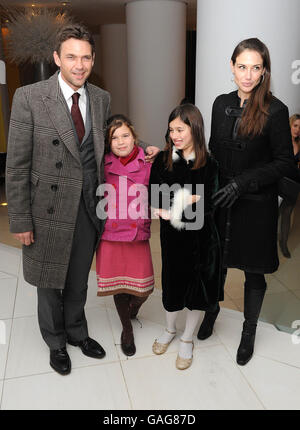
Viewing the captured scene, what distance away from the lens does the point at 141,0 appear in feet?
17.5

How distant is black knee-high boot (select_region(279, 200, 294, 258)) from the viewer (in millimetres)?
2301

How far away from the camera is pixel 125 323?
2104 millimetres

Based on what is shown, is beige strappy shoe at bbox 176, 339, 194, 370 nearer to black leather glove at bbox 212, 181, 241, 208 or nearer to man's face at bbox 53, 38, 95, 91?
black leather glove at bbox 212, 181, 241, 208

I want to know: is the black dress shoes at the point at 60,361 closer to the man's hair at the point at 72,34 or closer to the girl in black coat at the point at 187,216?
the girl in black coat at the point at 187,216

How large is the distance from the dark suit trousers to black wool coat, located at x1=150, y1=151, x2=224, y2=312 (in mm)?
360

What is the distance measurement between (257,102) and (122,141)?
606 mm

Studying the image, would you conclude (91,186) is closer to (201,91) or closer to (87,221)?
(87,221)

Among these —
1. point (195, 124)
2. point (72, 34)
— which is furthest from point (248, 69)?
point (72, 34)

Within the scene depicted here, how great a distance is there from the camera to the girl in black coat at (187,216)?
1.72m

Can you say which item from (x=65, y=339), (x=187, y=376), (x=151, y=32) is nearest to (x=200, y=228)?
(x=187, y=376)

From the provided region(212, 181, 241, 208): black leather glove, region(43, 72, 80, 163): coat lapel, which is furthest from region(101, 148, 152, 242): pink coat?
region(212, 181, 241, 208): black leather glove

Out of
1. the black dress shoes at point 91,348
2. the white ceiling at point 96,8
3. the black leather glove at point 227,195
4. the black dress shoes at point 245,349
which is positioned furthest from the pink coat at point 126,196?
the white ceiling at point 96,8

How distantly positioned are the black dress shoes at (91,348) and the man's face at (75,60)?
51.0 inches

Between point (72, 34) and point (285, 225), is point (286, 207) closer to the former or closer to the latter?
point (285, 225)
